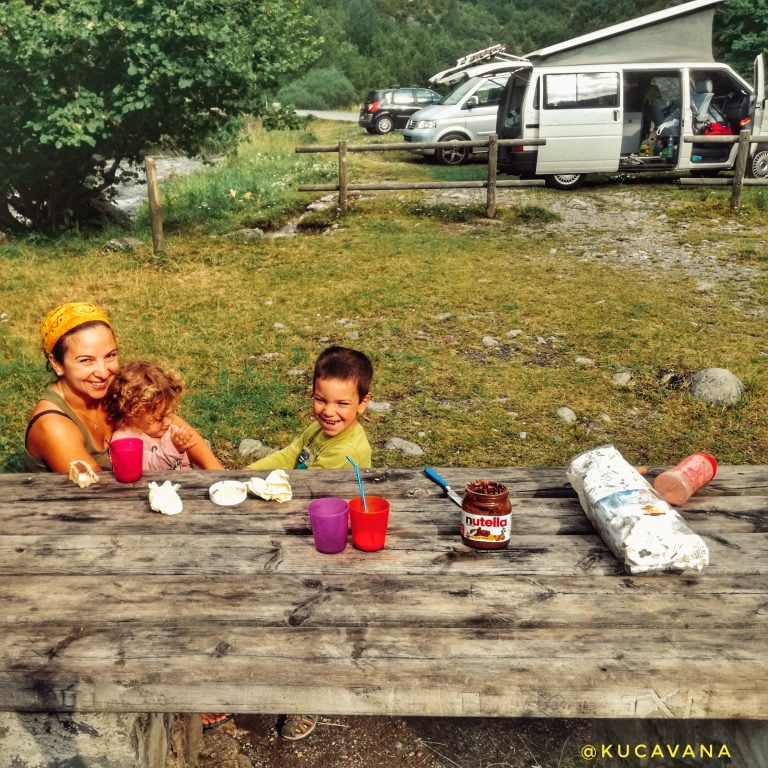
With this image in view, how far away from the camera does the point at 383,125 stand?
2397 cm

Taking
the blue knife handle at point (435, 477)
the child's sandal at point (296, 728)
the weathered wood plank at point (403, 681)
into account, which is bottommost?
the child's sandal at point (296, 728)

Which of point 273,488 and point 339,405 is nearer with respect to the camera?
point 273,488

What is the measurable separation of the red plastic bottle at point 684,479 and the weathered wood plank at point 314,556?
204 millimetres

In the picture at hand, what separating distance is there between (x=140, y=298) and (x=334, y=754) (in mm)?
5887

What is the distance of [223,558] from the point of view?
6.84 ft

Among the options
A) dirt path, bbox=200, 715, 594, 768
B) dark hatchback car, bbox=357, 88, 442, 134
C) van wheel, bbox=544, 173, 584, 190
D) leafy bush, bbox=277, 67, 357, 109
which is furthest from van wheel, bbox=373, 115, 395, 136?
dirt path, bbox=200, 715, 594, 768

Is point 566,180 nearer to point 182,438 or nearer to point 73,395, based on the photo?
point 182,438

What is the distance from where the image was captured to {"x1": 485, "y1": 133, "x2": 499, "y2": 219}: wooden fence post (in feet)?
35.3

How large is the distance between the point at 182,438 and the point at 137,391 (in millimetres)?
336

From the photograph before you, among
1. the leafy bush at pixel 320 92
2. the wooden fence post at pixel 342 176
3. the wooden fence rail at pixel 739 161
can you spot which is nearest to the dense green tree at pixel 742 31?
the wooden fence rail at pixel 739 161

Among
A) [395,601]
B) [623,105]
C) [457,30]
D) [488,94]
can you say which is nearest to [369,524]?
[395,601]

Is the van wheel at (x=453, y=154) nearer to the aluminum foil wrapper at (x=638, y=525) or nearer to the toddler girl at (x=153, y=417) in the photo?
the toddler girl at (x=153, y=417)

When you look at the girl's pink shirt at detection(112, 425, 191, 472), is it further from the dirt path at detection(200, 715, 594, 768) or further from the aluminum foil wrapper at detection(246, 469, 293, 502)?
the dirt path at detection(200, 715, 594, 768)

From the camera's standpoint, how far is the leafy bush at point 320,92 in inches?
1606
